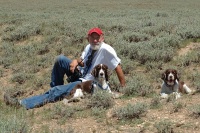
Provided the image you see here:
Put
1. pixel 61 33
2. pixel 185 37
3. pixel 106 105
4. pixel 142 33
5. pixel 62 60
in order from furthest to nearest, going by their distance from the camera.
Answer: pixel 61 33
pixel 142 33
pixel 185 37
pixel 62 60
pixel 106 105

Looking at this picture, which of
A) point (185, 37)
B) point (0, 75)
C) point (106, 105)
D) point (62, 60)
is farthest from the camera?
point (185, 37)

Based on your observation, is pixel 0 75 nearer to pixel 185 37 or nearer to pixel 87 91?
pixel 87 91

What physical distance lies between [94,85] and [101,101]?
0.95 m

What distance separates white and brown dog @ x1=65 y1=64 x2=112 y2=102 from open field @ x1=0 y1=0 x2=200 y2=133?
0.81 feet

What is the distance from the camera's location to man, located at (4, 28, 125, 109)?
7441 millimetres

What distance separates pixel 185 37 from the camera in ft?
41.5

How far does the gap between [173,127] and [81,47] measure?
8233 millimetres

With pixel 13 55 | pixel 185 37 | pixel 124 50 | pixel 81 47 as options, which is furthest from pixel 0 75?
pixel 185 37

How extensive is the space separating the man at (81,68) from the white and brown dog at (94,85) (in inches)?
8.0

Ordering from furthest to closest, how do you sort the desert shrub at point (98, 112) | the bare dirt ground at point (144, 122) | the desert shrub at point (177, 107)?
the desert shrub at point (98, 112) < the desert shrub at point (177, 107) < the bare dirt ground at point (144, 122)

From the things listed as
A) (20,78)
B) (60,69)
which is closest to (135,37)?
(20,78)

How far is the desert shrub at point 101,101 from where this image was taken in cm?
659

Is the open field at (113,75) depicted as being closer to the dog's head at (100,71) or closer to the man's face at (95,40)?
the dog's head at (100,71)

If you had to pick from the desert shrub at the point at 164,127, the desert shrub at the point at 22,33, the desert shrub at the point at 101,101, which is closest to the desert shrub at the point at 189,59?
the desert shrub at the point at 101,101
